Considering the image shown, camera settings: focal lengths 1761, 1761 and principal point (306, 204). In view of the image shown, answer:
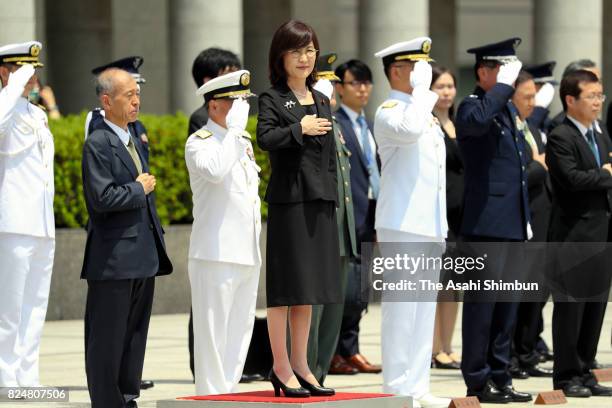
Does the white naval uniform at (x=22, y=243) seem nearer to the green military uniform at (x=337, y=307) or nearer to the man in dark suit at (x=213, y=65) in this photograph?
the man in dark suit at (x=213, y=65)

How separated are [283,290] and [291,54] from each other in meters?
1.26

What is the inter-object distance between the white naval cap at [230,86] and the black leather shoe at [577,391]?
9.97 feet

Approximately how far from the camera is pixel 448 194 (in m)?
13.5

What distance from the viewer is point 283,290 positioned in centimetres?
933

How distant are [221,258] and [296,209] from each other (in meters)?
1.09

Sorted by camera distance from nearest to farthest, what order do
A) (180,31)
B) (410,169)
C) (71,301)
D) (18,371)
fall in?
1. (410,169)
2. (18,371)
3. (71,301)
4. (180,31)

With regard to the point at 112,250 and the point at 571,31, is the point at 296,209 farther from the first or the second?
the point at 571,31

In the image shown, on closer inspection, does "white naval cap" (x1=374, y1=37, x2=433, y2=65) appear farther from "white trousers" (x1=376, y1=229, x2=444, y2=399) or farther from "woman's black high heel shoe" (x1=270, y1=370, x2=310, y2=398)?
"woman's black high heel shoe" (x1=270, y1=370, x2=310, y2=398)

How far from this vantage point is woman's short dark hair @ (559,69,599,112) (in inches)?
470

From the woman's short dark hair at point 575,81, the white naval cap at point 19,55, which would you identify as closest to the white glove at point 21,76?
the white naval cap at point 19,55

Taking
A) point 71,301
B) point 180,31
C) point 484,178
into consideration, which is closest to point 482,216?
point 484,178

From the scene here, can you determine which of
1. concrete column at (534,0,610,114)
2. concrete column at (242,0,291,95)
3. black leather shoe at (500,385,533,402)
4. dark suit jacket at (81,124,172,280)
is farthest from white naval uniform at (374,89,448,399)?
concrete column at (242,0,291,95)

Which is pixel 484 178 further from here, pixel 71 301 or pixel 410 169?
pixel 71 301

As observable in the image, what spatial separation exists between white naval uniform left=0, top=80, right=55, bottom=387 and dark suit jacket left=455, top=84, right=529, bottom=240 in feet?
9.02
